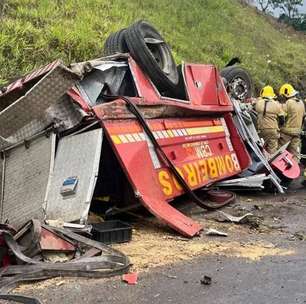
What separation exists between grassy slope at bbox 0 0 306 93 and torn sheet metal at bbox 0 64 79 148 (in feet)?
11.1

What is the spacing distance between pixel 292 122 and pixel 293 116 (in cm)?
11

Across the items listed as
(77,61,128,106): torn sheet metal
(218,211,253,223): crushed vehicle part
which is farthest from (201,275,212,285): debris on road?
(77,61,128,106): torn sheet metal

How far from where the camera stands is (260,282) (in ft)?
12.5

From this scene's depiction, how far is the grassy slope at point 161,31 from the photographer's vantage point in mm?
9375

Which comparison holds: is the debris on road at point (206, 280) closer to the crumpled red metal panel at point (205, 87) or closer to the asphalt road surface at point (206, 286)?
the asphalt road surface at point (206, 286)

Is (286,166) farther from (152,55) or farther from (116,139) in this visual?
(116,139)

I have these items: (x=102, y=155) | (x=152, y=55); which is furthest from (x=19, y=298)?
(x=152, y=55)

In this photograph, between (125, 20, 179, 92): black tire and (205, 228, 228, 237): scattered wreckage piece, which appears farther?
(125, 20, 179, 92): black tire

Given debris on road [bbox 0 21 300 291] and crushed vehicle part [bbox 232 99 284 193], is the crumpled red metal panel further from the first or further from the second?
crushed vehicle part [bbox 232 99 284 193]

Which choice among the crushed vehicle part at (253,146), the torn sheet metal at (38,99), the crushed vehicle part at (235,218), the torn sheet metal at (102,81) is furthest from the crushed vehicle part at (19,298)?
the crushed vehicle part at (253,146)

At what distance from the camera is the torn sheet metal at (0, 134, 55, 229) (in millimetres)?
4684

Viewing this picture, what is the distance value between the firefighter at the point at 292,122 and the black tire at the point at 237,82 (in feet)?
2.58

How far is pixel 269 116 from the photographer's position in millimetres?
9594

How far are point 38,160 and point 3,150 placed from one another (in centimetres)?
45
